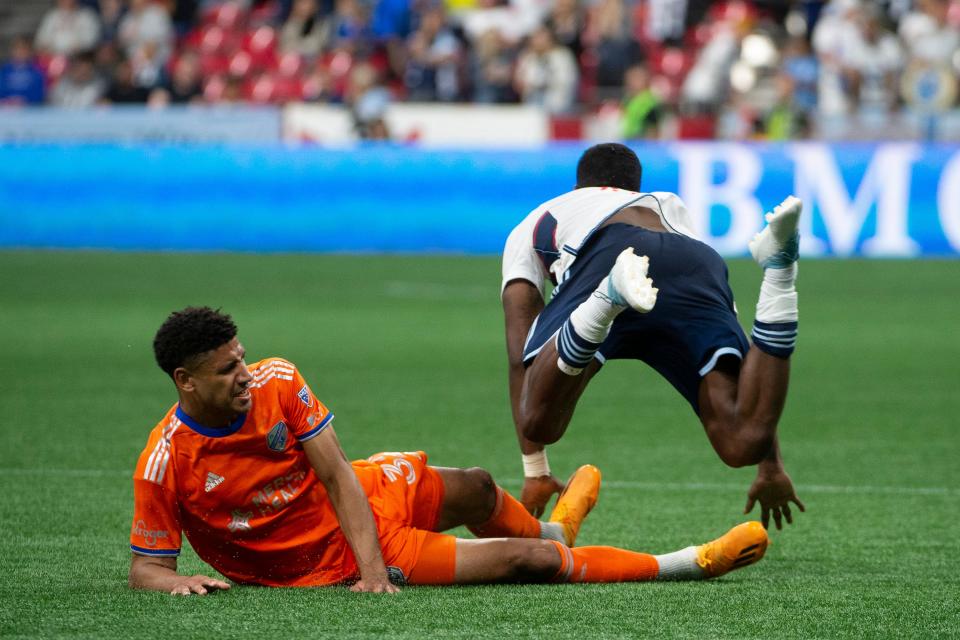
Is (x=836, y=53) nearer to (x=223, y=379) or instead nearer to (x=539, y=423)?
(x=539, y=423)

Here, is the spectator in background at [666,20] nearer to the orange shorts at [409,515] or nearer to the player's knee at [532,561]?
the orange shorts at [409,515]

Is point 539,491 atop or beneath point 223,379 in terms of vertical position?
beneath

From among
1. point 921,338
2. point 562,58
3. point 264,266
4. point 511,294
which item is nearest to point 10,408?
point 511,294

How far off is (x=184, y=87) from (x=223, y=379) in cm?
1908

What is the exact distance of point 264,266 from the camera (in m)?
18.9

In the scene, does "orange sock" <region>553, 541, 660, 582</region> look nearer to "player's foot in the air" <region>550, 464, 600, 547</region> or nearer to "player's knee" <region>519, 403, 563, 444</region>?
"player's foot in the air" <region>550, 464, 600, 547</region>

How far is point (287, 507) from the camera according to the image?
5.17 m

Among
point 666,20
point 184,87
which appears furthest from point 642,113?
point 184,87

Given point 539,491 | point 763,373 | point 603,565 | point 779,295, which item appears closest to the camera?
point 603,565

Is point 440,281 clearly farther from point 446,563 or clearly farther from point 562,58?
point 446,563

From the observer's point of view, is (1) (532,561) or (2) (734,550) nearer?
(1) (532,561)

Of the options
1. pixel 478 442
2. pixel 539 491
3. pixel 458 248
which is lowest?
pixel 458 248

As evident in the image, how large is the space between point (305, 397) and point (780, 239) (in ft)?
5.84

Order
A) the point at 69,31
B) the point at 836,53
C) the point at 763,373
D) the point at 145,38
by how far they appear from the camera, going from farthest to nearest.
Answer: the point at 69,31
the point at 145,38
the point at 836,53
the point at 763,373
